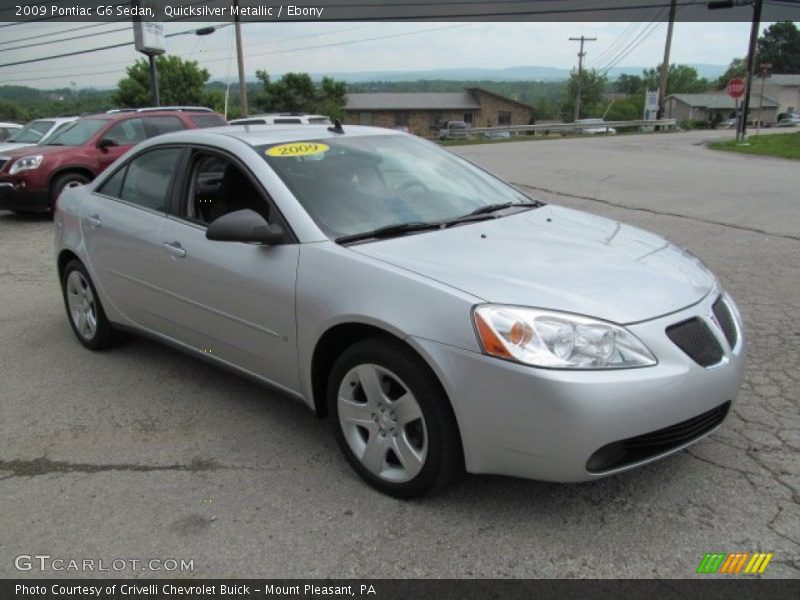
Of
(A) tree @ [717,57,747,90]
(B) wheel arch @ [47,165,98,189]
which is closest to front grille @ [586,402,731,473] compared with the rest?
(B) wheel arch @ [47,165,98,189]

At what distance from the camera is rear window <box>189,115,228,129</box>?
39.5 ft

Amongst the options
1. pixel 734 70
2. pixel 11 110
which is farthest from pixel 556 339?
pixel 734 70

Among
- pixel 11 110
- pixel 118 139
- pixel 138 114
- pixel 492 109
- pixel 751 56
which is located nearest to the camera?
pixel 118 139

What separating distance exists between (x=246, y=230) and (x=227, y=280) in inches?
14.9

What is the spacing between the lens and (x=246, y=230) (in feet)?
10.5

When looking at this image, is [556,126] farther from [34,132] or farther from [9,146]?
[9,146]

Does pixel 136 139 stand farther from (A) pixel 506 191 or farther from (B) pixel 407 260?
(B) pixel 407 260

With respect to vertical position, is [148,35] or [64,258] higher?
[148,35]

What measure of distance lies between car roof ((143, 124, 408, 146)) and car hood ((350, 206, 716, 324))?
1098mm

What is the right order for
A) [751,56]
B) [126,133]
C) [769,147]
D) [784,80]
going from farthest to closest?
[784,80]
[751,56]
[769,147]
[126,133]

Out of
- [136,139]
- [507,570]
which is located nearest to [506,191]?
[507,570]

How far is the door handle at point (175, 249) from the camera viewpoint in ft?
12.4

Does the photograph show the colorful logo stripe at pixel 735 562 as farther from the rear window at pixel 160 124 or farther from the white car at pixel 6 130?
the white car at pixel 6 130

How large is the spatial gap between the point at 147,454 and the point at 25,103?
76297mm
